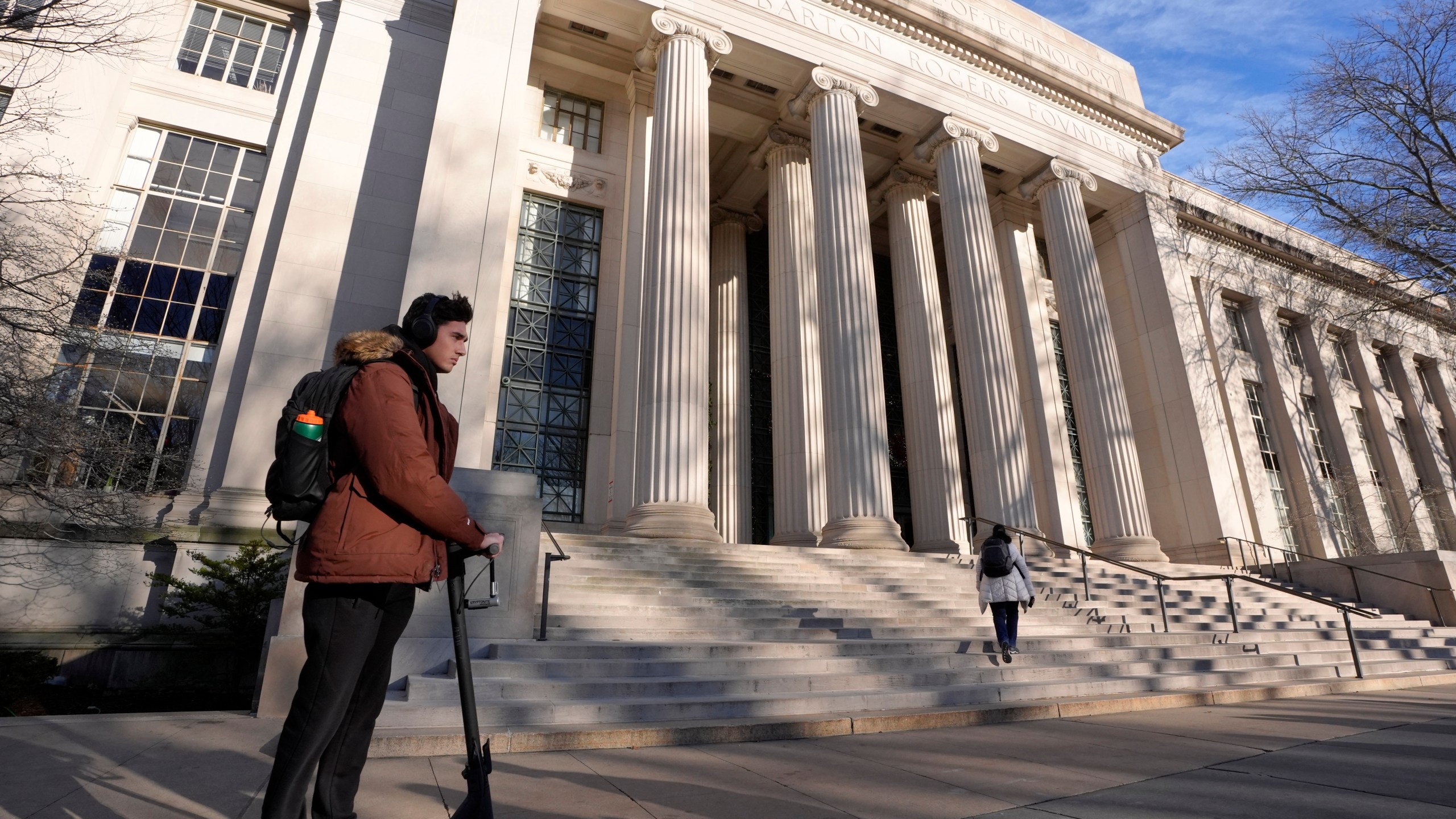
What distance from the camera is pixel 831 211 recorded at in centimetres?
1549

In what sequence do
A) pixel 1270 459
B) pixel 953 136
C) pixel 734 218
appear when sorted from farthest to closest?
pixel 1270 459 < pixel 734 218 < pixel 953 136

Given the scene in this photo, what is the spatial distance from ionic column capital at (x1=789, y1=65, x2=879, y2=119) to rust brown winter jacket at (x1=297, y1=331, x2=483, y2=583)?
53.3 ft

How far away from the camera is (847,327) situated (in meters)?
14.8

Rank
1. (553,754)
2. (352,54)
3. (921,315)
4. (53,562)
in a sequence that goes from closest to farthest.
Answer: (553,754) < (53,562) < (352,54) < (921,315)

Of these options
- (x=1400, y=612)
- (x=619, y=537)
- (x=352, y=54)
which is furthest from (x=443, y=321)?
(x=1400, y=612)

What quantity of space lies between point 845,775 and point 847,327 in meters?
11.7

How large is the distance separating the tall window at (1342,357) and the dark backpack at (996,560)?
2690 cm

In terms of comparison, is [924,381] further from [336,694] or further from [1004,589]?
[336,694]

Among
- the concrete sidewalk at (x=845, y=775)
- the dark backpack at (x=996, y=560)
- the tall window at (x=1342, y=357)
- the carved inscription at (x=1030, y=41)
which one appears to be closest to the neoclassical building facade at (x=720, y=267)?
the carved inscription at (x=1030, y=41)

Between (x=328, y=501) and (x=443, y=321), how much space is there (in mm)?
780

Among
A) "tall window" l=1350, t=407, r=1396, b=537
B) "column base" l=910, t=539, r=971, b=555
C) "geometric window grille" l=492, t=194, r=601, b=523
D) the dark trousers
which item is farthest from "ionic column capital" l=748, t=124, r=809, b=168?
"tall window" l=1350, t=407, r=1396, b=537

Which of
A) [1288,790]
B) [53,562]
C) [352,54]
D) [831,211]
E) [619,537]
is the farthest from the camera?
[831,211]

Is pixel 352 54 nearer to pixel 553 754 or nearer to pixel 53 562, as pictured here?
pixel 53 562

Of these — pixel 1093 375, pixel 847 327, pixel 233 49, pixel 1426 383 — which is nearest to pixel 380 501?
pixel 847 327
